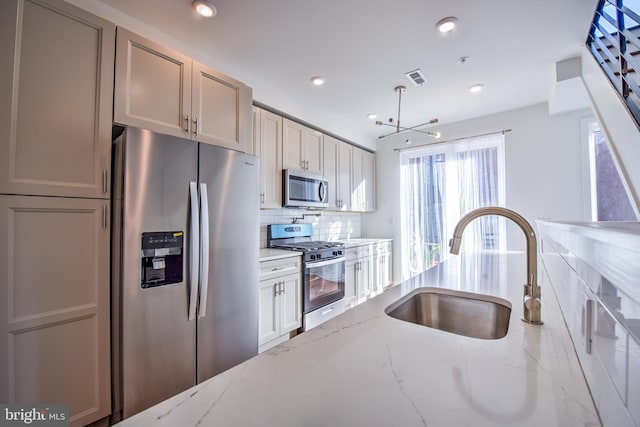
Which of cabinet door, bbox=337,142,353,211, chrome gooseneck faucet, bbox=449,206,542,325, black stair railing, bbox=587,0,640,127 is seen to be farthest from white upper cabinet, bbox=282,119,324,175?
black stair railing, bbox=587,0,640,127

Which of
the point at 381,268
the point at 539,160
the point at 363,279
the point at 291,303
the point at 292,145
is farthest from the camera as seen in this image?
the point at 381,268

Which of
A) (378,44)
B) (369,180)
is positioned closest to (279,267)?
(378,44)

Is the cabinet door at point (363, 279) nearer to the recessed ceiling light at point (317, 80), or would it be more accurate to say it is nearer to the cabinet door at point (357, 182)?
the cabinet door at point (357, 182)

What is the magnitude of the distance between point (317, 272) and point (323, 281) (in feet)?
0.53

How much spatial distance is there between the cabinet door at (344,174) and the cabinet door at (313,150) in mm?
425

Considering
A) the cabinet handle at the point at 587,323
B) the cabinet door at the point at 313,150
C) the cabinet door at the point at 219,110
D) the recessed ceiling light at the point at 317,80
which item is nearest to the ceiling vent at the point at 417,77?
the recessed ceiling light at the point at 317,80

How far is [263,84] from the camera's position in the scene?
276 centimetres

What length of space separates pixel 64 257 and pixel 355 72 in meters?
2.56

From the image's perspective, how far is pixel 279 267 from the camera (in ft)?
8.02

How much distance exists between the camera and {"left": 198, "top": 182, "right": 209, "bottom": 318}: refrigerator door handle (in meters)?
1.69

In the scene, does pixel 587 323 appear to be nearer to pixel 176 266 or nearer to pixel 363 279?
pixel 176 266

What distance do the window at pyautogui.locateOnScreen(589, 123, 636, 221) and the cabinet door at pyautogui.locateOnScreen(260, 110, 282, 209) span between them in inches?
130

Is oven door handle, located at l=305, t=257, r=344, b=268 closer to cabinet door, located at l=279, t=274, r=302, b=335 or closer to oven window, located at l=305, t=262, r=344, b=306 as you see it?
oven window, located at l=305, t=262, r=344, b=306

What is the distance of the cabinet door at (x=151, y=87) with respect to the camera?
160 cm
